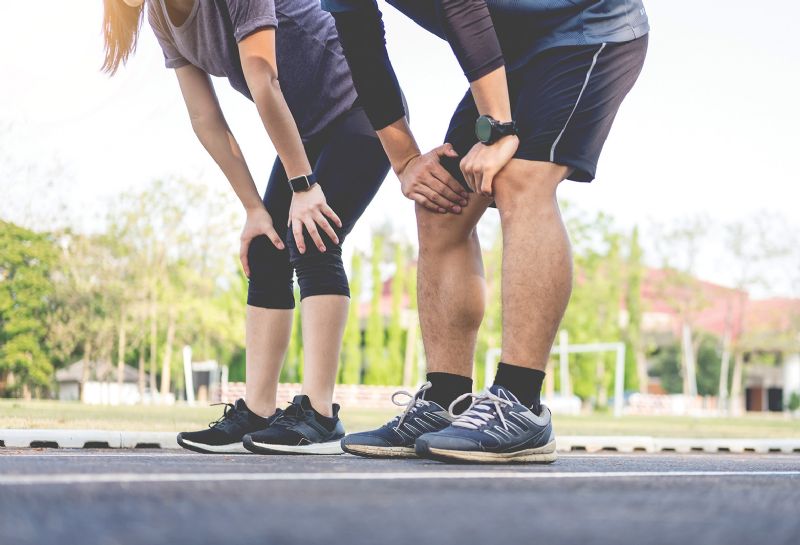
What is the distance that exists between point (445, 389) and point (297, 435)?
16.8 inches

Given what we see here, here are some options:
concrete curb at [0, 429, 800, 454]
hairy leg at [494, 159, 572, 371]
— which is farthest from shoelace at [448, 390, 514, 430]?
concrete curb at [0, 429, 800, 454]

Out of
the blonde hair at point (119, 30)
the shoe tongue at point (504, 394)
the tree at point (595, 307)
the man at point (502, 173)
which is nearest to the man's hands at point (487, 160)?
the man at point (502, 173)

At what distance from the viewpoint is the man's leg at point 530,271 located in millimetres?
2320

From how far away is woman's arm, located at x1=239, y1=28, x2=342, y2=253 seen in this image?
113 inches

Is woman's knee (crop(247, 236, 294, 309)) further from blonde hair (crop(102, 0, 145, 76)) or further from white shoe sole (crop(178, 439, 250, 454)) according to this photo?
blonde hair (crop(102, 0, 145, 76))

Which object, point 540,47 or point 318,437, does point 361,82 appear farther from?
point 318,437

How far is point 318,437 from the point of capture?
9.18 feet

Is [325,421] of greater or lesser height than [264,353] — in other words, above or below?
below

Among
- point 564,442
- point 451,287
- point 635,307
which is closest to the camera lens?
point 451,287

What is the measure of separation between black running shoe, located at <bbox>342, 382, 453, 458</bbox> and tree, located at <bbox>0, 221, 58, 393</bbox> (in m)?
9.11

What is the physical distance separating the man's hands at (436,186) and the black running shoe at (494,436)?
52 centimetres

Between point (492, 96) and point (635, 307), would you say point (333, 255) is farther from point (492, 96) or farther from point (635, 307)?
point (635, 307)

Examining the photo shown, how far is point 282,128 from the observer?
2932 mm

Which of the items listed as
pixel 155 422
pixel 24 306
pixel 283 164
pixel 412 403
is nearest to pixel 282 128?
pixel 283 164
